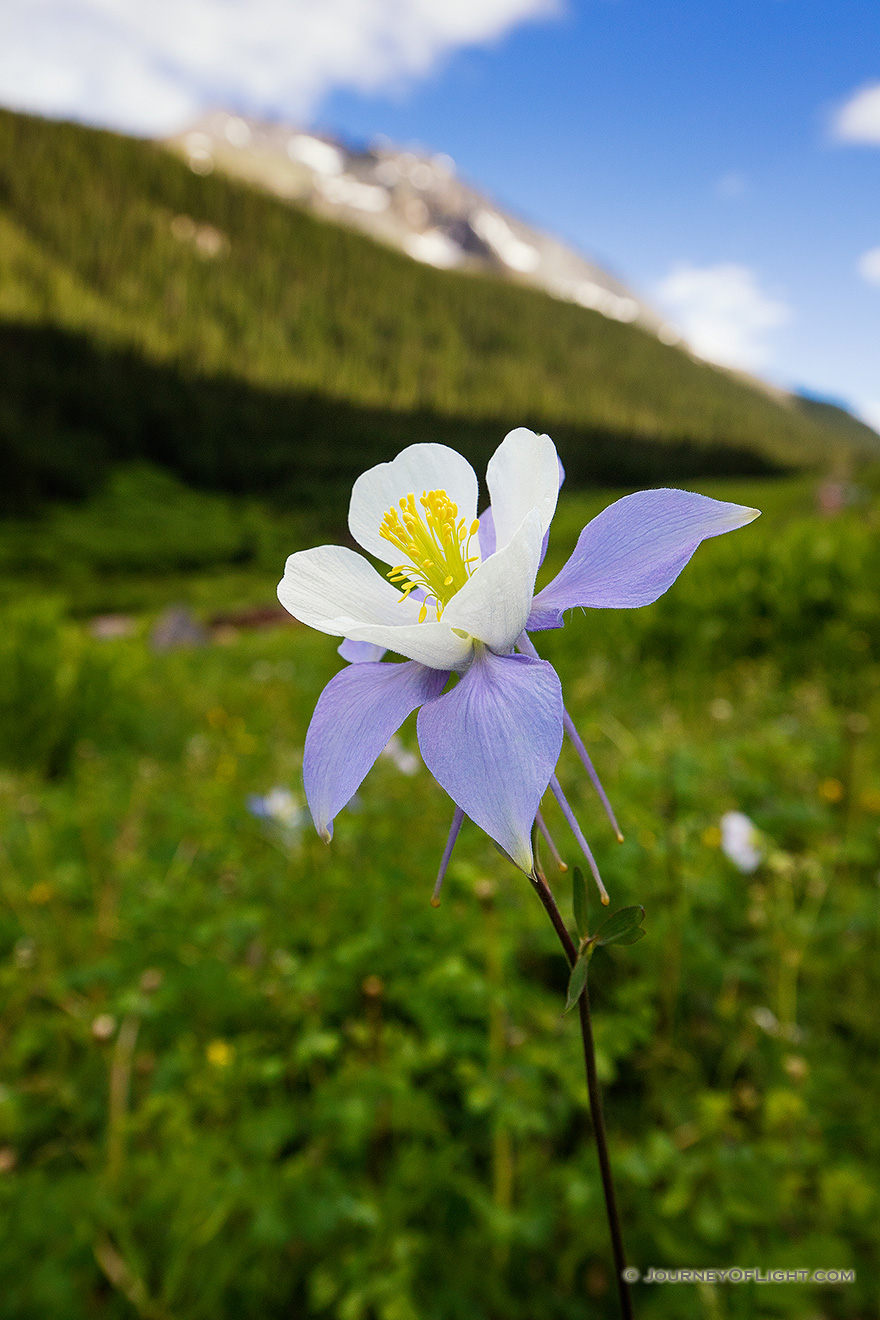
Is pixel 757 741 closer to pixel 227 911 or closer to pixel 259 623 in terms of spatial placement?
pixel 227 911

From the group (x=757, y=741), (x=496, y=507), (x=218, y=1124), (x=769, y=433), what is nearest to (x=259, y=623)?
(x=757, y=741)

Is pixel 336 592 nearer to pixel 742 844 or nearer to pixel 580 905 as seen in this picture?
pixel 580 905

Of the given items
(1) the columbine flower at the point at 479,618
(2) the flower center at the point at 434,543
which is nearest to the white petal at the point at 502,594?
(1) the columbine flower at the point at 479,618

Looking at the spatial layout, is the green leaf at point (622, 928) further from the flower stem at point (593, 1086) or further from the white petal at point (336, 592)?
the white petal at point (336, 592)

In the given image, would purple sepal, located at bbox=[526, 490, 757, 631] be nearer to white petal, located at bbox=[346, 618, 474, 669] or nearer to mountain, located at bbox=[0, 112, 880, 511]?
white petal, located at bbox=[346, 618, 474, 669]

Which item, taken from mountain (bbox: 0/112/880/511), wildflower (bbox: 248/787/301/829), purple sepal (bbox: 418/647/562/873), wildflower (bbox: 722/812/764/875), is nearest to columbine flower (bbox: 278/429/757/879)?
purple sepal (bbox: 418/647/562/873)

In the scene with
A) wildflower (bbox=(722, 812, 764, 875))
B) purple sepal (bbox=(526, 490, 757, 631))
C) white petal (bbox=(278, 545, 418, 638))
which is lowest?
wildflower (bbox=(722, 812, 764, 875))

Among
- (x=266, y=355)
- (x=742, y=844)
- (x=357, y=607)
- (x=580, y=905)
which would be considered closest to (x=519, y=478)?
(x=357, y=607)
